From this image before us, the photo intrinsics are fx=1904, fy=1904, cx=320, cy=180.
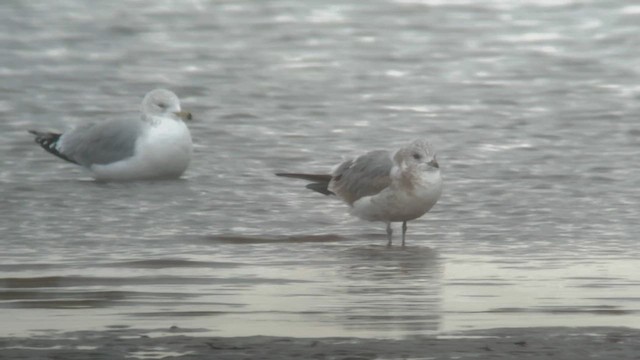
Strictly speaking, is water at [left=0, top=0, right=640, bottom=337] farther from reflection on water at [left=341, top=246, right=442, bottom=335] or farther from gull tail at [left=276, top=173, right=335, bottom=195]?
gull tail at [left=276, top=173, right=335, bottom=195]

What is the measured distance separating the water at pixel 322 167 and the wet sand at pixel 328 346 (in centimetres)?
28

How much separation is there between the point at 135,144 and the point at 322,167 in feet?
4.15

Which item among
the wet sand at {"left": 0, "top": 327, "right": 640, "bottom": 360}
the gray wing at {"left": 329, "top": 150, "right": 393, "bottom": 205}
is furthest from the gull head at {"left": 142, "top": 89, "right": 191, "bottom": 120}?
the wet sand at {"left": 0, "top": 327, "right": 640, "bottom": 360}

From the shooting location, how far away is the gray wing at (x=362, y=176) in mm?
10054

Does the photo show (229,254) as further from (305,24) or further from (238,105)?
(305,24)

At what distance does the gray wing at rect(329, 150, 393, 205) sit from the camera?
10.1 metres

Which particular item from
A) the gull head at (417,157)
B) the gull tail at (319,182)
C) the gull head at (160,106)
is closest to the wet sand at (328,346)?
the gull head at (417,157)

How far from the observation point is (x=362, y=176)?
10.2 metres

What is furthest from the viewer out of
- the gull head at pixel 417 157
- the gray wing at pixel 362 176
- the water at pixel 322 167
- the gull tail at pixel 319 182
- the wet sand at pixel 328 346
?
the gull tail at pixel 319 182

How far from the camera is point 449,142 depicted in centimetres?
1331

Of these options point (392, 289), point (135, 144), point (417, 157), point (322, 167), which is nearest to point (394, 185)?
point (417, 157)

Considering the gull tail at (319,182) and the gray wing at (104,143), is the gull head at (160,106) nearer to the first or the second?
the gray wing at (104,143)

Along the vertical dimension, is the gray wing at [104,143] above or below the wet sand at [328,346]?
below

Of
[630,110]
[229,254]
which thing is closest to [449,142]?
[630,110]
